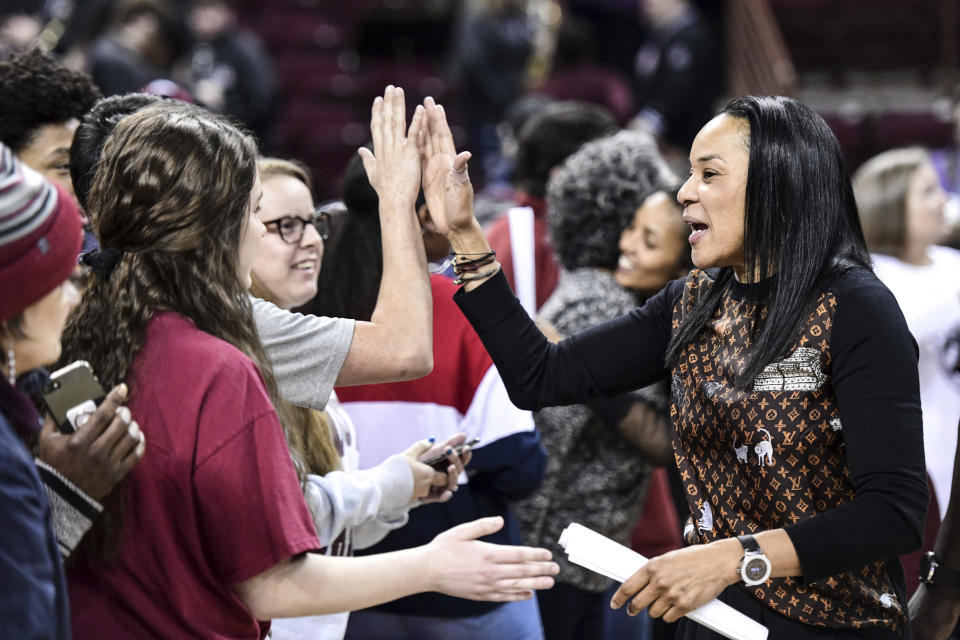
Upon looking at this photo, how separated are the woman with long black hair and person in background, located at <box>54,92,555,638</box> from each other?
387mm

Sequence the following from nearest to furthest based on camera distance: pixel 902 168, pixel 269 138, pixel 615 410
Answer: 1. pixel 615 410
2. pixel 902 168
3. pixel 269 138

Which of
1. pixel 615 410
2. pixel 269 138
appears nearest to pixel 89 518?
pixel 615 410

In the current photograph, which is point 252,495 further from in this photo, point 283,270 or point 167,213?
point 283,270

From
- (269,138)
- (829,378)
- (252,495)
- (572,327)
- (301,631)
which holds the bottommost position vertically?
(269,138)

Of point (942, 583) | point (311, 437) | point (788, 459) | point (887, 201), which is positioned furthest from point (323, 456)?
point (887, 201)

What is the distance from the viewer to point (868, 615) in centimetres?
194

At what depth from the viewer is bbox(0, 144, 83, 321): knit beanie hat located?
1420 mm

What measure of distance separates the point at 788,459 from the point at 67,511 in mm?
1135

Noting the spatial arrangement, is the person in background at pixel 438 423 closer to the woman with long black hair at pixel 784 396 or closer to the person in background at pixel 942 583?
the woman with long black hair at pixel 784 396

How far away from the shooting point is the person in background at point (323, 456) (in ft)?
7.14

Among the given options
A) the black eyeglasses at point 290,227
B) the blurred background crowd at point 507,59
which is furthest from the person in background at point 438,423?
the blurred background crowd at point 507,59

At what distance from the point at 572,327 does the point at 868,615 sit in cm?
130

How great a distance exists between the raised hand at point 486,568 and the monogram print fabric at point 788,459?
1.29 feet

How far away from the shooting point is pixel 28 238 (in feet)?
4.70
